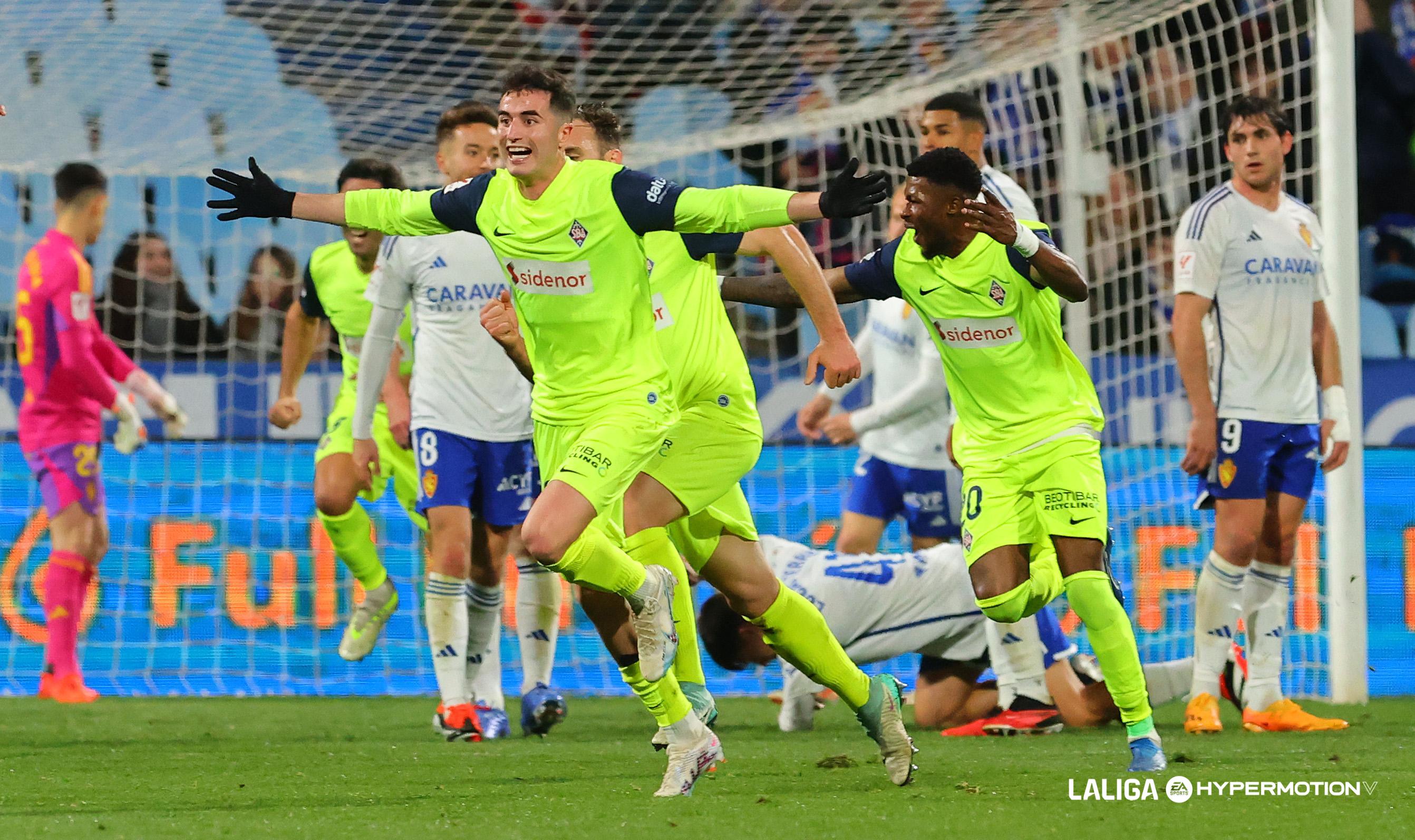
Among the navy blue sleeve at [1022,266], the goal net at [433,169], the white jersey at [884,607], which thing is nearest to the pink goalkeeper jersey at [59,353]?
the goal net at [433,169]

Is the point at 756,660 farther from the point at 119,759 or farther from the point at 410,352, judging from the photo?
the point at 119,759

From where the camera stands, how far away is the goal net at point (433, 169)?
29.3 feet

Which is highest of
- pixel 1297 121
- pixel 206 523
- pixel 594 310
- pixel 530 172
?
pixel 1297 121

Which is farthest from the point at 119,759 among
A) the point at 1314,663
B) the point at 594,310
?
the point at 1314,663

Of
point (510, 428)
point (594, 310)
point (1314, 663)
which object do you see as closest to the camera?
point (594, 310)

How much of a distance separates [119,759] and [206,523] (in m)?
3.76

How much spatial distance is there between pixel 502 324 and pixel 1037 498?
1.67m

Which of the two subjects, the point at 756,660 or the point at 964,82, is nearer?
the point at 756,660

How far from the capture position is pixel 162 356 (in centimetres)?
1071

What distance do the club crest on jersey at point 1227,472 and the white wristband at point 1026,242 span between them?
6.62ft

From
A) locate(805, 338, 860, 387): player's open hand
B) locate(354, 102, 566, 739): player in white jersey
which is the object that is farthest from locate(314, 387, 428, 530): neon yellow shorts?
locate(805, 338, 860, 387): player's open hand

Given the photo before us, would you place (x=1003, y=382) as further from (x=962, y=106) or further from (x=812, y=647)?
(x=962, y=106)

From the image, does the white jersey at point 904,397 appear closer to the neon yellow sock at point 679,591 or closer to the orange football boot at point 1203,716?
the orange football boot at point 1203,716

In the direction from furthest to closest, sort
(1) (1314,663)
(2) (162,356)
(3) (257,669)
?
(2) (162,356) → (3) (257,669) → (1) (1314,663)
